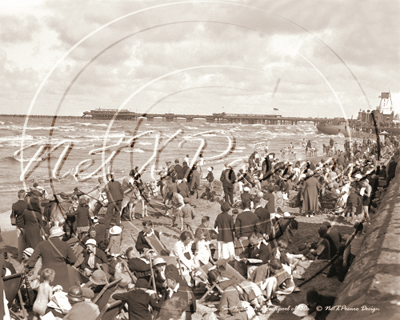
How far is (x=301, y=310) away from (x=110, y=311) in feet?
10.8

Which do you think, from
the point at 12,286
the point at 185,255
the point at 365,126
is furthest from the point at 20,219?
the point at 365,126

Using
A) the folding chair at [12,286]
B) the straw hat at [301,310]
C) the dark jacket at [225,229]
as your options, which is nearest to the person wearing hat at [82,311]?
the folding chair at [12,286]

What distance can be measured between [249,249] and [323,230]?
1781 millimetres

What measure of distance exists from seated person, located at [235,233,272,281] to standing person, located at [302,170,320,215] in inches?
231

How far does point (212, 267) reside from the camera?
23.2ft

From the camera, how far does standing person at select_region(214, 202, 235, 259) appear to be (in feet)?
25.4

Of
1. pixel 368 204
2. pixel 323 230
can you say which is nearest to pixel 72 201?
pixel 323 230

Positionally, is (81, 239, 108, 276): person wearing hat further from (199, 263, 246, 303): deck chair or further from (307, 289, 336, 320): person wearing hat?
(307, 289, 336, 320): person wearing hat

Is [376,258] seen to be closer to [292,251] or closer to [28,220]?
[292,251]

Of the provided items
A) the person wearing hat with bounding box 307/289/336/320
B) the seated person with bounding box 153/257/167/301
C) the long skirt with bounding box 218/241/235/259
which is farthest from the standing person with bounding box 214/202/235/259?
the person wearing hat with bounding box 307/289/336/320

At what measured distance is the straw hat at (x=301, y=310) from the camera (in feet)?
19.1

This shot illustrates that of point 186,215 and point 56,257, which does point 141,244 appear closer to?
point 56,257

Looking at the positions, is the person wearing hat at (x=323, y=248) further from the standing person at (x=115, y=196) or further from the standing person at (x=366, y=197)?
the standing person at (x=115, y=196)

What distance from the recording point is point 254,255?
7.07m
